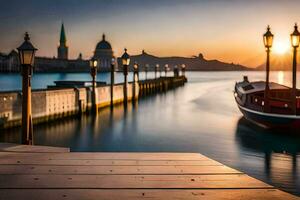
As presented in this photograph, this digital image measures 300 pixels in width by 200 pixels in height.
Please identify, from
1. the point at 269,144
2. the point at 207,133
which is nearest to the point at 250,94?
the point at 207,133

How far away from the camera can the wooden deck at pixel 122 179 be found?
13.9ft

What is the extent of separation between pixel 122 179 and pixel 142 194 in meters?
0.67

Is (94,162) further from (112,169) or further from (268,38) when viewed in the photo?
(268,38)

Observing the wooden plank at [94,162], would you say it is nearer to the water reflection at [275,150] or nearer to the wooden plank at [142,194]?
the wooden plank at [142,194]

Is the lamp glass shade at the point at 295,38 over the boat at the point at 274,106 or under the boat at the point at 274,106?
over

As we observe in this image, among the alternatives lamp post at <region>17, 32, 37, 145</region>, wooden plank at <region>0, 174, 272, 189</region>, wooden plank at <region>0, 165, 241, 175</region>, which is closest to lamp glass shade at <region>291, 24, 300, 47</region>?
lamp post at <region>17, 32, 37, 145</region>

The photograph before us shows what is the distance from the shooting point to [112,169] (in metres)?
5.41

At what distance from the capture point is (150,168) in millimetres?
5480

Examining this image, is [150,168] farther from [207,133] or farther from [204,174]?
[207,133]

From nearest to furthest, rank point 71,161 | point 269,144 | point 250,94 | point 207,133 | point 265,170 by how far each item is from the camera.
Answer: point 71,161, point 265,170, point 269,144, point 207,133, point 250,94

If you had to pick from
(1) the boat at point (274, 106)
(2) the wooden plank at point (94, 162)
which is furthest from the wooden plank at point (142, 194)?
(1) the boat at point (274, 106)

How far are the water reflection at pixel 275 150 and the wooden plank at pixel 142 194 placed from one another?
6444 millimetres

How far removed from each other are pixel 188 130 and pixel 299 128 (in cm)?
705

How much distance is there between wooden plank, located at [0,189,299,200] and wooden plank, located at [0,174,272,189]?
164 millimetres
